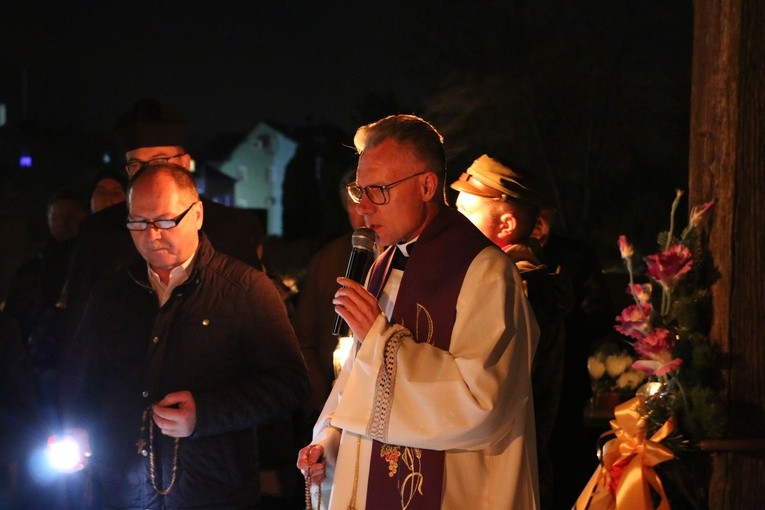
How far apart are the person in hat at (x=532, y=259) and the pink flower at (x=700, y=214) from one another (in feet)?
2.62

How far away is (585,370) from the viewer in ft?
17.3

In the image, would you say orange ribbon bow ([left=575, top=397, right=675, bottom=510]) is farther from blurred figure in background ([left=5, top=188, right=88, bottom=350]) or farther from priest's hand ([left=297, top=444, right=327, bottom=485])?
blurred figure in background ([left=5, top=188, right=88, bottom=350])

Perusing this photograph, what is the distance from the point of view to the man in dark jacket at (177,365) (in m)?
3.56

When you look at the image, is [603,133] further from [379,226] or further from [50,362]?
[379,226]

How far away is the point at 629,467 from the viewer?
358 centimetres

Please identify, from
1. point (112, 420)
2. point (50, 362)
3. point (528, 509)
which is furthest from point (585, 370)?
point (50, 362)

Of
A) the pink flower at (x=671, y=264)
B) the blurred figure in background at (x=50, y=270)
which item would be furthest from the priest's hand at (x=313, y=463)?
the blurred figure in background at (x=50, y=270)

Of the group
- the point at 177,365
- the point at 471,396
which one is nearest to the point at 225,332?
the point at 177,365

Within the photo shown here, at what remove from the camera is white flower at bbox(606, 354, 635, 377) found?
7.88 meters

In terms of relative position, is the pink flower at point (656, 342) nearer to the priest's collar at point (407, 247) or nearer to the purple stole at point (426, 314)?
the purple stole at point (426, 314)

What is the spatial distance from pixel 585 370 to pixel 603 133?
16871 mm

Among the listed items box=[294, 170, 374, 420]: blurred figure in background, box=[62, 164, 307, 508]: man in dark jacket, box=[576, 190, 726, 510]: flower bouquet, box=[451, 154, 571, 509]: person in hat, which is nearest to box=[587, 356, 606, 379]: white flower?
box=[294, 170, 374, 420]: blurred figure in background

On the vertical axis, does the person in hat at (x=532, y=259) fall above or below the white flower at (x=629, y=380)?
above

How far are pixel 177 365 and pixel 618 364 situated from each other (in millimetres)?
5070
